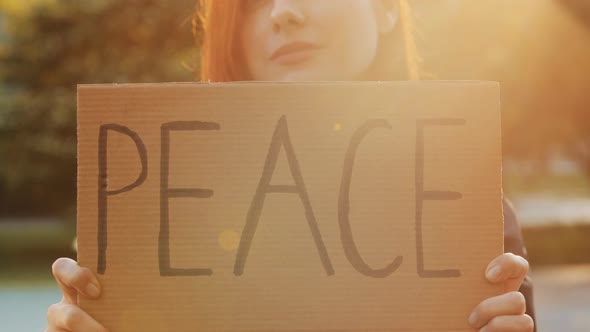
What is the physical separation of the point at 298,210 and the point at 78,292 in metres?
0.43

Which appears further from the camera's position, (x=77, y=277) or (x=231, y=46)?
(x=231, y=46)

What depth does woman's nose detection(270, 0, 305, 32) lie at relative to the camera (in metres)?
1.60

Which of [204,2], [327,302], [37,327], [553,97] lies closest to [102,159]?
[327,302]

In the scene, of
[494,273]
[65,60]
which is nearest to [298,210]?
[494,273]

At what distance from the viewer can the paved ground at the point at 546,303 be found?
7.28 metres

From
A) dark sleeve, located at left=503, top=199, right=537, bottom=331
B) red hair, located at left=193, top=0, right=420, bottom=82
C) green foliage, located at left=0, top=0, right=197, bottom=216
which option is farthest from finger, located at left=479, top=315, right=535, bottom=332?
green foliage, located at left=0, top=0, right=197, bottom=216

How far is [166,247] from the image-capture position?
→ 1.30 m

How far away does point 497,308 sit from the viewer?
1.28 metres

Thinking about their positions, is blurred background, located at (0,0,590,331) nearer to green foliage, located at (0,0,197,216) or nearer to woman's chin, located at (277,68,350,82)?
green foliage, located at (0,0,197,216)

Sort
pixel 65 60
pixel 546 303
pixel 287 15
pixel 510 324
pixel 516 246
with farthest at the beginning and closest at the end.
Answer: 1. pixel 65 60
2. pixel 546 303
3. pixel 516 246
4. pixel 287 15
5. pixel 510 324

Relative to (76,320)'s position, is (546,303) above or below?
below

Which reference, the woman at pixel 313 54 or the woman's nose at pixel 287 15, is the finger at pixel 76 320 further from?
the woman's nose at pixel 287 15

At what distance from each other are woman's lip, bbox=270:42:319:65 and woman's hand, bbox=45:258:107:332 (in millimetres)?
657

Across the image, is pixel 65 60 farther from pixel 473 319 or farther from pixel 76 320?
pixel 473 319
